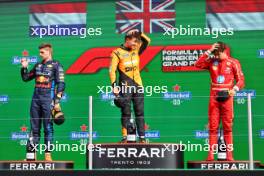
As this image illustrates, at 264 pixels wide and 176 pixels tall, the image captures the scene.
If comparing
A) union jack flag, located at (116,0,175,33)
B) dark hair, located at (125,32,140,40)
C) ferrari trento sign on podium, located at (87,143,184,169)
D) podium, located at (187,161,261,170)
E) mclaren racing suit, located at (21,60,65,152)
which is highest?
union jack flag, located at (116,0,175,33)

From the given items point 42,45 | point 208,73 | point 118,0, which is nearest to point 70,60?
point 42,45

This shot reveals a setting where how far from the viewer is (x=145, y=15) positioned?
6.73 meters

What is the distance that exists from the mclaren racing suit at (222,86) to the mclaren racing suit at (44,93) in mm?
1482

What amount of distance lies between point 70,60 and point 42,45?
377 millimetres

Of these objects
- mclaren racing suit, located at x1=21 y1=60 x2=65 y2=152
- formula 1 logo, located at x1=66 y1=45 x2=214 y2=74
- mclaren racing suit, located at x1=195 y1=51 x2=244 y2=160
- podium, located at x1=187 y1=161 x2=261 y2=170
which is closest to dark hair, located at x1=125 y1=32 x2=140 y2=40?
formula 1 logo, located at x1=66 y1=45 x2=214 y2=74

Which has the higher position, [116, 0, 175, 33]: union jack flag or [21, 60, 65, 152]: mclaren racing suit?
[116, 0, 175, 33]: union jack flag

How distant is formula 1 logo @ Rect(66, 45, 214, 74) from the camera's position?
6.60m

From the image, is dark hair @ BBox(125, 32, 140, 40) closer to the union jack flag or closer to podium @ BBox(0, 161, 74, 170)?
the union jack flag

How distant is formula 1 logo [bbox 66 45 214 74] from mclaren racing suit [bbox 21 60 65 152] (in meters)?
0.37

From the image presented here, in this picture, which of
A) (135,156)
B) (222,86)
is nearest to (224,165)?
(135,156)

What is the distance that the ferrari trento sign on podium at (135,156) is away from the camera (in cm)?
503

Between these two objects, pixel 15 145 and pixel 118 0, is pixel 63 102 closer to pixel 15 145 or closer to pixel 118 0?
pixel 15 145

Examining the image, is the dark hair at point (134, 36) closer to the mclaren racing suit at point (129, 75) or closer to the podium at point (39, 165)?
the mclaren racing suit at point (129, 75)

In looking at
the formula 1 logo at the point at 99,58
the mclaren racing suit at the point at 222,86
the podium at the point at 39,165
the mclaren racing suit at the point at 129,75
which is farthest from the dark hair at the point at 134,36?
the podium at the point at 39,165
